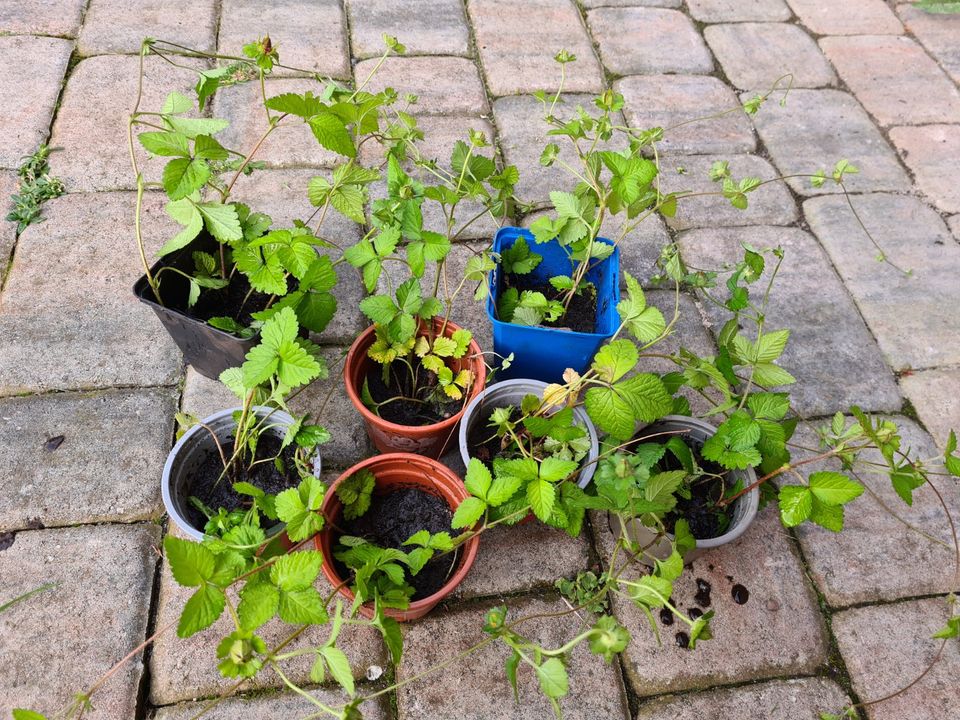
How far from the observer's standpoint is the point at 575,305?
1.70m

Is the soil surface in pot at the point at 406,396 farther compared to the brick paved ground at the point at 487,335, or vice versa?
the soil surface in pot at the point at 406,396

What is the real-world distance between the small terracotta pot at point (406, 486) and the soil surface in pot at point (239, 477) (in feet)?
0.55

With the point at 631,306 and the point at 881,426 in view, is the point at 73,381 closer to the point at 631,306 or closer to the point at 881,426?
the point at 631,306

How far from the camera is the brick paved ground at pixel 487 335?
137cm

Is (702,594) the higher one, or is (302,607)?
(302,607)

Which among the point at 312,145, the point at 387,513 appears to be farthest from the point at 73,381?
the point at 312,145

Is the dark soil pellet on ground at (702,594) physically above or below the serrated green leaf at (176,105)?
below

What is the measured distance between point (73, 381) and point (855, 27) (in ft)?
11.0

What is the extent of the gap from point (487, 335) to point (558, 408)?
0.45 m

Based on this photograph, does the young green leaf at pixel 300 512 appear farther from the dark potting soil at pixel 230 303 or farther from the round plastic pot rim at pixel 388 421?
the dark potting soil at pixel 230 303

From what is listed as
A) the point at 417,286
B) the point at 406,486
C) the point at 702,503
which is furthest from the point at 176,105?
the point at 702,503

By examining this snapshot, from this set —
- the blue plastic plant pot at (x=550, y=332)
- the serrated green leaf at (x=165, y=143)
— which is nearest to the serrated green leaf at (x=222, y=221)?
the serrated green leaf at (x=165, y=143)

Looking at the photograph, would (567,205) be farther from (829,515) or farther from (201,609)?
(201,609)

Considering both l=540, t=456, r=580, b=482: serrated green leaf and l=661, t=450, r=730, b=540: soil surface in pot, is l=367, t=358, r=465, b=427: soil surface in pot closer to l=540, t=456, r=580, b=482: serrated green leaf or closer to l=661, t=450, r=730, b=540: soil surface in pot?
l=540, t=456, r=580, b=482: serrated green leaf
